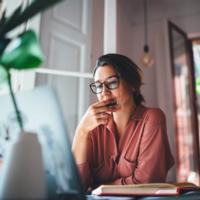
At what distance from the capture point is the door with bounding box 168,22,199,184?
2275 mm

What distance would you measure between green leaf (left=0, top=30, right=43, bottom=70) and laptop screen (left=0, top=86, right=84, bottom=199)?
4cm

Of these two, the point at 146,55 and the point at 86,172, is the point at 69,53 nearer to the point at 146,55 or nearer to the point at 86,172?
the point at 86,172

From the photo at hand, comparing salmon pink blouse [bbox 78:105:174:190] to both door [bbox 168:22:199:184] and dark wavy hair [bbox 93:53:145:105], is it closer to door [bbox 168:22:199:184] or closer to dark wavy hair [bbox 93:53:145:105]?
dark wavy hair [bbox 93:53:145:105]

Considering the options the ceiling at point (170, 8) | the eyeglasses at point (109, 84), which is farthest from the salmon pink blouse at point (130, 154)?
the ceiling at point (170, 8)

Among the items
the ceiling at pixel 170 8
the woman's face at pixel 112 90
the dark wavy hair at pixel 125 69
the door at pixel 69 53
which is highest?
the ceiling at pixel 170 8

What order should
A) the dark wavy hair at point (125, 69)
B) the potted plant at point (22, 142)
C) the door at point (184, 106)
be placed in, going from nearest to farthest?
the potted plant at point (22, 142) → the dark wavy hair at point (125, 69) → the door at point (184, 106)

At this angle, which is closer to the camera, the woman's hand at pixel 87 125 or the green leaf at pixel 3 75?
the green leaf at pixel 3 75

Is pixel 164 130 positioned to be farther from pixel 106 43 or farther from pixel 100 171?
pixel 106 43

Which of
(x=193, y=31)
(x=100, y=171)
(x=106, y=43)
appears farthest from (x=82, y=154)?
(x=193, y=31)

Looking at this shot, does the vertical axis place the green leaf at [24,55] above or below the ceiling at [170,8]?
below

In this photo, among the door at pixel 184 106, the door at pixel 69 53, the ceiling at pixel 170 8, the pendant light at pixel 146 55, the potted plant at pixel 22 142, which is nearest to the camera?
the potted plant at pixel 22 142

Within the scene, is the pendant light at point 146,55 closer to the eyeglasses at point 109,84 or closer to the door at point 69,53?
the door at point 69,53

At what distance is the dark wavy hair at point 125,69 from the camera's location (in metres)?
0.84

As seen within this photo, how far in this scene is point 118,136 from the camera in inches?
32.9
